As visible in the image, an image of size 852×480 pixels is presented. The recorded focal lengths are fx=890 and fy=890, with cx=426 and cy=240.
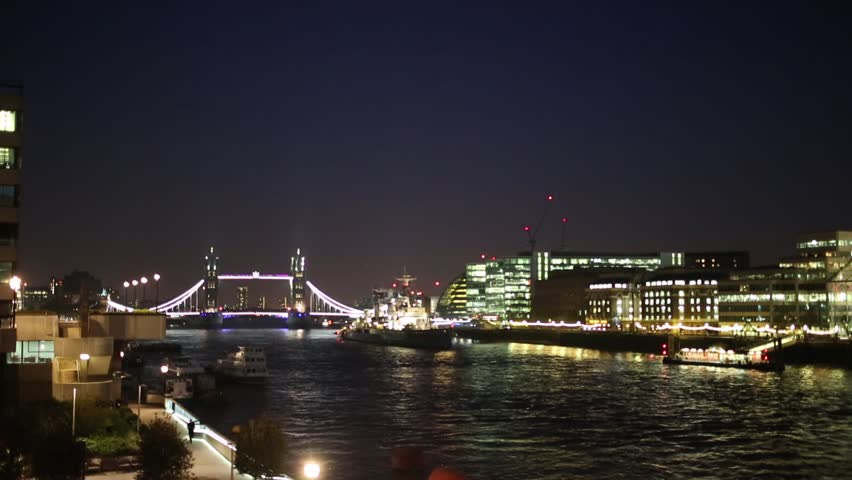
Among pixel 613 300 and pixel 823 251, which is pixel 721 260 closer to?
pixel 613 300

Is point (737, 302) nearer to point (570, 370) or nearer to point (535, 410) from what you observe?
point (570, 370)

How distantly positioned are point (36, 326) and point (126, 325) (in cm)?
317

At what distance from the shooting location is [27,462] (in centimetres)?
1720

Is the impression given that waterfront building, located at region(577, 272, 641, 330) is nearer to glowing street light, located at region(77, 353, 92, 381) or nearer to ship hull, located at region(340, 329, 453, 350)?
ship hull, located at region(340, 329, 453, 350)

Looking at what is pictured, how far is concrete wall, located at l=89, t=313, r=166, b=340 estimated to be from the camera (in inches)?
1223

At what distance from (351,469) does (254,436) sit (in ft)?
29.7

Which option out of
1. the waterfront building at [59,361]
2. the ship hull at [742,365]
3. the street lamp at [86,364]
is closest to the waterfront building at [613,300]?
the ship hull at [742,365]

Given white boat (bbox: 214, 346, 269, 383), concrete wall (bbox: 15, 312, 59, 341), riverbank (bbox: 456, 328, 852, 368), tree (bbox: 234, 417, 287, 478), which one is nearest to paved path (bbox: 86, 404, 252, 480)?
tree (bbox: 234, 417, 287, 478)

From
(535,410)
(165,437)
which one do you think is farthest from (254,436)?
(535,410)

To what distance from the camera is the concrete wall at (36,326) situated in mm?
28844

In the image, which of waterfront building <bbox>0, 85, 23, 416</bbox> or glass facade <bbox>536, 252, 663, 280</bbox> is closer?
waterfront building <bbox>0, 85, 23, 416</bbox>

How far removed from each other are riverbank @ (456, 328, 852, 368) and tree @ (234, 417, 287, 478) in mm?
63191

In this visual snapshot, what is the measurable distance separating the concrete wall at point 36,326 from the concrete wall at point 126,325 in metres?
1.75

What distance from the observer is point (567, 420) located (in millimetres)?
36844
